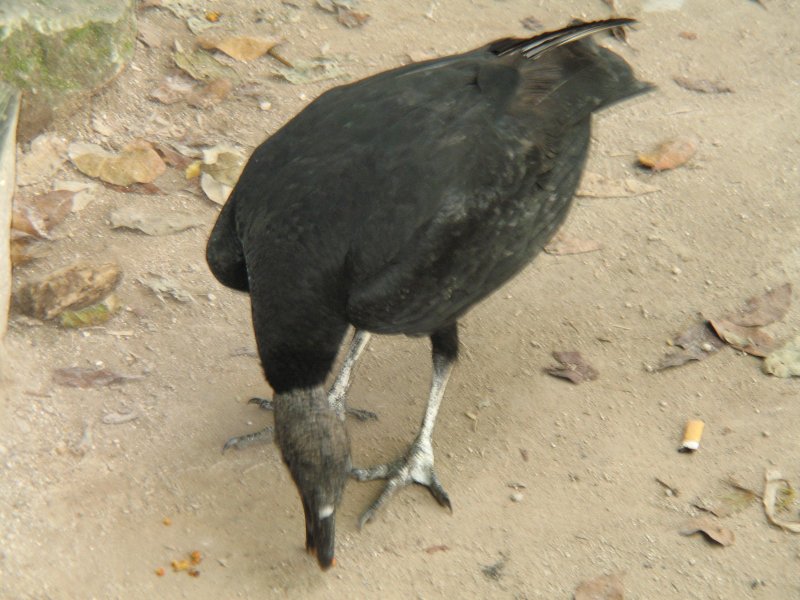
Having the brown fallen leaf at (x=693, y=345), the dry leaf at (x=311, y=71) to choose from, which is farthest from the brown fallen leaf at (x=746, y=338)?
the dry leaf at (x=311, y=71)

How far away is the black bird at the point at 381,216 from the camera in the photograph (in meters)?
3.81

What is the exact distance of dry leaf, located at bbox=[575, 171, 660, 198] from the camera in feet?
19.1

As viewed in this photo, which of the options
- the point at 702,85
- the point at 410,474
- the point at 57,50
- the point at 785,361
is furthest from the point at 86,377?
the point at 702,85

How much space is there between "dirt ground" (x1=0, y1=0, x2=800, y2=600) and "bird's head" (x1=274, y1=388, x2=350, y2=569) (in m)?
0.24

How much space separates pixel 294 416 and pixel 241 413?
30.8 inches

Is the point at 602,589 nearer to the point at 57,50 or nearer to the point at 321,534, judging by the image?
the point at 321,534

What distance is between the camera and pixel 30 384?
446 cm

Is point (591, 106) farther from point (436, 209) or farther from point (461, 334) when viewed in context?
point (461, 334)

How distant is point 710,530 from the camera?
413cm

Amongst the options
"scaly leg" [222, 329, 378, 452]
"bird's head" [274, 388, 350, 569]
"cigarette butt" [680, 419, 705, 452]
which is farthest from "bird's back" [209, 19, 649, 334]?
"cigarette butt" [680, 419, 705, 452]

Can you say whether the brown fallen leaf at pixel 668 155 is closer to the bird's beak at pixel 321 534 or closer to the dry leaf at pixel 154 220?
the dry leaf at pixel 154 220

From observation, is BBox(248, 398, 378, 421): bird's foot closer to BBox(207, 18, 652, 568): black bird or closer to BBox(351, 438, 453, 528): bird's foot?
BBox(351, 438, 453, 528): bird's foot

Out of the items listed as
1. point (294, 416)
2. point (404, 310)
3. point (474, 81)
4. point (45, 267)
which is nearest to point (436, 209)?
point (404, 310)

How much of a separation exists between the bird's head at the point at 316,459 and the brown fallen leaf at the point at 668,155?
2883 millimetres
